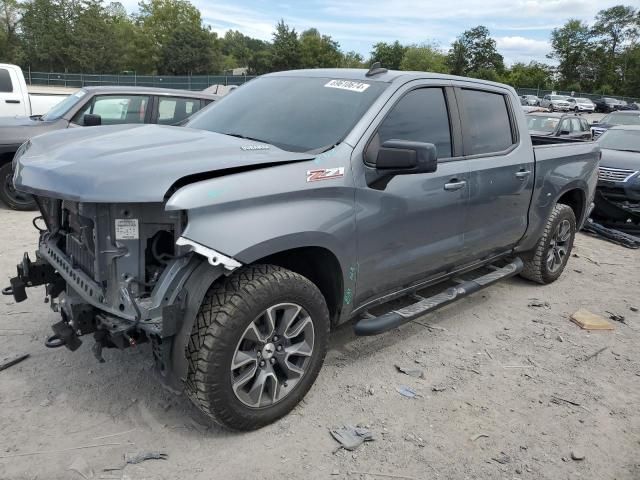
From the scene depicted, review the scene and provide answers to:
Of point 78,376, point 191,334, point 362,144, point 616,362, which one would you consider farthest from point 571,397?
point 78,376

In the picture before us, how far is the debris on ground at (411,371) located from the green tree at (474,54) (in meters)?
97.4

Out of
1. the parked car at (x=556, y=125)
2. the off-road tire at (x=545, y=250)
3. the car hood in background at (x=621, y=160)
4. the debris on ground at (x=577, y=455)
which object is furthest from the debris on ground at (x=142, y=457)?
the parked car at (x=556, y=125)

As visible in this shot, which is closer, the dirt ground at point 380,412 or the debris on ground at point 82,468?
the debris on ground at point 82,468

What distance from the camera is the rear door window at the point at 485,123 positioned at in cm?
416

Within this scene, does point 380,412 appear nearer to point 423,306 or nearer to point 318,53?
point 423,306

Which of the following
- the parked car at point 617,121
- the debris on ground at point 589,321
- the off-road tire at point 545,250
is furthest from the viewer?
the parked car at point 617,121

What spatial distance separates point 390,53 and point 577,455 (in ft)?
323

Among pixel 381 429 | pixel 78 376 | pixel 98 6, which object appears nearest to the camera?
pixel 381 429

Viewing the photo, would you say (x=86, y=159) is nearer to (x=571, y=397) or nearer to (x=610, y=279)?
(x=571, y=397)

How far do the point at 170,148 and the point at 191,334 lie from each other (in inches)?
38.9

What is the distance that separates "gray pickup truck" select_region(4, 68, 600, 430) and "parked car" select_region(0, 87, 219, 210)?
159 inches

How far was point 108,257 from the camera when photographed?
2.66 m

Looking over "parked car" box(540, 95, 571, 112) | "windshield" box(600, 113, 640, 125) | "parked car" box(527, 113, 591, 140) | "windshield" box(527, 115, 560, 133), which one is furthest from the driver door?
"parked car" box(540, 95, 571, 112)

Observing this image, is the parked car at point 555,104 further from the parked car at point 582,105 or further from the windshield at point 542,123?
the windshield at point 542,123
